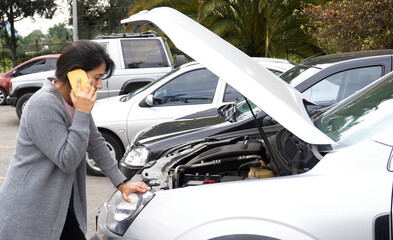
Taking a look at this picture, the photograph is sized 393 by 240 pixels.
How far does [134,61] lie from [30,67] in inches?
216

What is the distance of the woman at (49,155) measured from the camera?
7.30 ft

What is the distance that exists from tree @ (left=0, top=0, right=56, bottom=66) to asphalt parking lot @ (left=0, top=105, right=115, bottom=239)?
38.6ft

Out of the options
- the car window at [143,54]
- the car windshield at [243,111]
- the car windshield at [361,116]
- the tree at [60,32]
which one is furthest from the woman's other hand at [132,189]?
the tree at [60,32]

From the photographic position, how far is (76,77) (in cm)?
228

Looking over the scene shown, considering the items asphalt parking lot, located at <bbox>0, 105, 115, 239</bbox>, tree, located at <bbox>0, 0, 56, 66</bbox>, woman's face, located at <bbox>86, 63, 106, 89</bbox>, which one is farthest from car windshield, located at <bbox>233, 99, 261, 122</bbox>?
tree, located at <bbox>0, 0, 56, 66</bbox>

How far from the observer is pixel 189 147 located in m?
4.14

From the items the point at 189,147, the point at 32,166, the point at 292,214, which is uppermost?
the point at 32,166

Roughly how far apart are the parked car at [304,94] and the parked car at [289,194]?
1860 millimetres

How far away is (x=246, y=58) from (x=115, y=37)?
8303 mm

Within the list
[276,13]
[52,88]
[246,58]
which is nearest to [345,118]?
[246,58]

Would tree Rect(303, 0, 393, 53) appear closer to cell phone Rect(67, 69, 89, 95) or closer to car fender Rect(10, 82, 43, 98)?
cell phone Rect(67, 69, 89, 95)

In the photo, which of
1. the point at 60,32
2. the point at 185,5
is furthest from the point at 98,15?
the point at 60,32

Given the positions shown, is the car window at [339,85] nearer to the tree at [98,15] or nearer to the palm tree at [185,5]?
the palm tree at [185,5]

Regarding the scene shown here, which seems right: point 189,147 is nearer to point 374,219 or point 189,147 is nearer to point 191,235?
point 191,235
